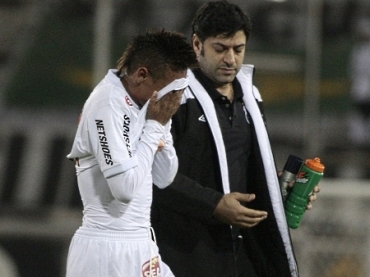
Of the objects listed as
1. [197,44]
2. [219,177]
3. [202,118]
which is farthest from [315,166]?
[197,44]

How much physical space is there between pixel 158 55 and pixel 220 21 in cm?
68

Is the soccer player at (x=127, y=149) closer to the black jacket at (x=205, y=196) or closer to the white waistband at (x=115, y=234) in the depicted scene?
the white waistband at (x=115, y=234)

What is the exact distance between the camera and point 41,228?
613cm

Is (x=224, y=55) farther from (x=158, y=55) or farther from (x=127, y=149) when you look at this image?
(x=127, y=149)

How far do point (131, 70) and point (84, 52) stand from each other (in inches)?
139

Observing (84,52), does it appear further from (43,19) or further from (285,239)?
(285,239)

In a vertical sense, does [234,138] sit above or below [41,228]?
above

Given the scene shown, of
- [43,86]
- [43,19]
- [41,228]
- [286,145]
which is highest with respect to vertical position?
[43,19]

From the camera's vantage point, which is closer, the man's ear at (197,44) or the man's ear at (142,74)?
the man's ear at (142,74)

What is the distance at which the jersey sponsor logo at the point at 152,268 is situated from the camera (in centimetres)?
292

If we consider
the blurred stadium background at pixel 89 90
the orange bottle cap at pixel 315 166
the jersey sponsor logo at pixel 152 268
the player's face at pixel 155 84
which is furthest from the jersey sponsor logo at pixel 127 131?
the blurred stadium background at pixel 89 90

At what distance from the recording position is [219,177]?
3496 mm

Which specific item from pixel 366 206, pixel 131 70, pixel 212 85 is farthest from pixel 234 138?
pixel 366 206

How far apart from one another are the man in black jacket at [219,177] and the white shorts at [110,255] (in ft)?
1.70
